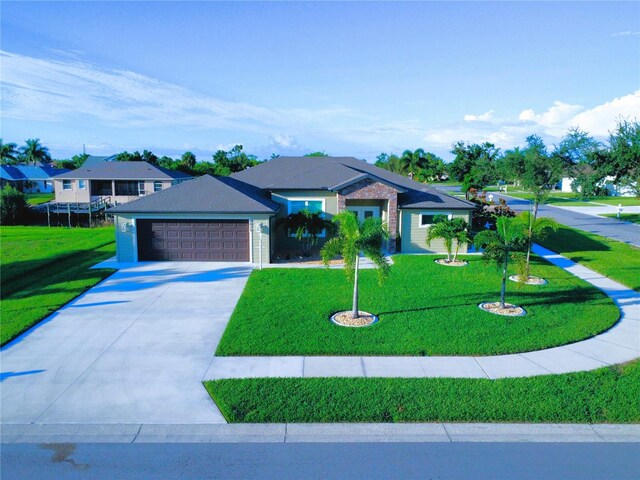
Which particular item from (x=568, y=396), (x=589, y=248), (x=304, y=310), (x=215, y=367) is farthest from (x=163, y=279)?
(x=589, y=248)

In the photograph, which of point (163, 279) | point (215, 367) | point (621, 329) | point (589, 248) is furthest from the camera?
point (589, 248)

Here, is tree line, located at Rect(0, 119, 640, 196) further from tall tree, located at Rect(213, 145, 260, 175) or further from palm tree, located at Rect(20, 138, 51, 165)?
palm tree, located at Rect(20, 138, 51, 165)

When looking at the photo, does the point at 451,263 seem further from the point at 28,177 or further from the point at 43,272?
the point at 28,177

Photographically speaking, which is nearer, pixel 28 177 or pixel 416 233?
pixel 416 233

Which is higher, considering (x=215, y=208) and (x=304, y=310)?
(x=215, y=208)
